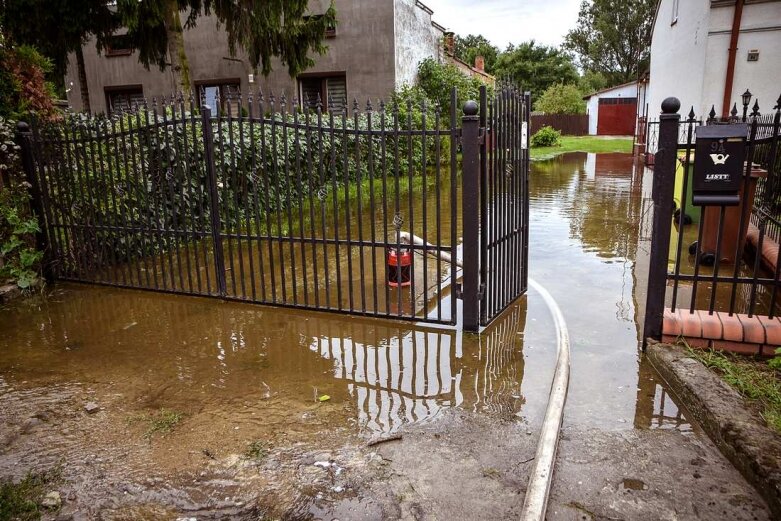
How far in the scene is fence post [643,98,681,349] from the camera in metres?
4.05

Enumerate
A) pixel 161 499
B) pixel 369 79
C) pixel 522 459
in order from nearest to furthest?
pixel 161 499 < pixel 522 459 < pixel 369 79

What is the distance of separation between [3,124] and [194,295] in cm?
295

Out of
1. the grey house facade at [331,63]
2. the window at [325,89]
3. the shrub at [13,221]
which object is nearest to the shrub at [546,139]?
the grey house facade at [331,63]

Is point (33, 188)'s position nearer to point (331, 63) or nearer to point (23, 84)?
point (23, 84)

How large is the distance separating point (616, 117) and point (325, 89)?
31068mm

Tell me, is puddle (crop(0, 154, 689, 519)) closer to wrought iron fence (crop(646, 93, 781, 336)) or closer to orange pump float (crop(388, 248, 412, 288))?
wrought iron fence (crop(646, 93, 781, 336))

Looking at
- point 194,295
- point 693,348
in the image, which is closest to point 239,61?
point 194,295

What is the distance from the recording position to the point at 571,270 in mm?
6961

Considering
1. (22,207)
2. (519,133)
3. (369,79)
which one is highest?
(369,79)

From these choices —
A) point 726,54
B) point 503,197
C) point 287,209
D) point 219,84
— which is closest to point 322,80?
point 219,84

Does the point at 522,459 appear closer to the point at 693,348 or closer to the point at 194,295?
the point at 693,348

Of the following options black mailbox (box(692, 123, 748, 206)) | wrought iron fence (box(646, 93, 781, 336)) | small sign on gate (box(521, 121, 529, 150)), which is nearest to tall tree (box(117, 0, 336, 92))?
small sign on gate (box(521, 121, 529, 150))

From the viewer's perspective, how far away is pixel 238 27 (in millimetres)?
11539

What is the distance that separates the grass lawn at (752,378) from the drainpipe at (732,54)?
1150 centimetres
